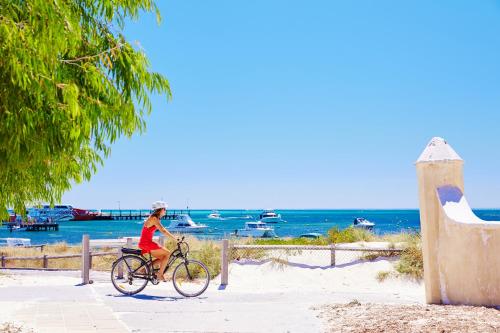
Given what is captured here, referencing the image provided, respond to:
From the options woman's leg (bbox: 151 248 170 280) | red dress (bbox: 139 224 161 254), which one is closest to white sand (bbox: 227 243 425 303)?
woman's leg (bbox: 151 248 170 280)

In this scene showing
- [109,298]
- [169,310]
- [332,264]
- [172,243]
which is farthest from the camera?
[172,243]

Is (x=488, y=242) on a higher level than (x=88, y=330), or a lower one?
higher

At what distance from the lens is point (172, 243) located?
748 inches

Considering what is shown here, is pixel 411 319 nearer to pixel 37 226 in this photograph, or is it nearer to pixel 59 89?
pixel 59 89

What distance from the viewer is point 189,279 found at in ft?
41.4

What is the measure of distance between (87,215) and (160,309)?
6162 inches

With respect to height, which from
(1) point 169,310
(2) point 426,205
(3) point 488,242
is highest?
(2) point 426,205

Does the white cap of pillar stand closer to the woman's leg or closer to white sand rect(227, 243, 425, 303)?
white sand rect(227, 243, 425, 303)

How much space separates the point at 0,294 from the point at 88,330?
4.97m

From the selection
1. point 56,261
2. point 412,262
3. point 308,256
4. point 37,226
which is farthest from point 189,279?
point 37,226

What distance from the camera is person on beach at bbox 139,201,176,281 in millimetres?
11883

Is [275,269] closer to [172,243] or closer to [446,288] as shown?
[172,243]

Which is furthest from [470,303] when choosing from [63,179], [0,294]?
[0,294]

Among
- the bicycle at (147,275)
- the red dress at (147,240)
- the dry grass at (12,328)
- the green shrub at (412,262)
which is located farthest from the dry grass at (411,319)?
the green shrub at (412,262)
